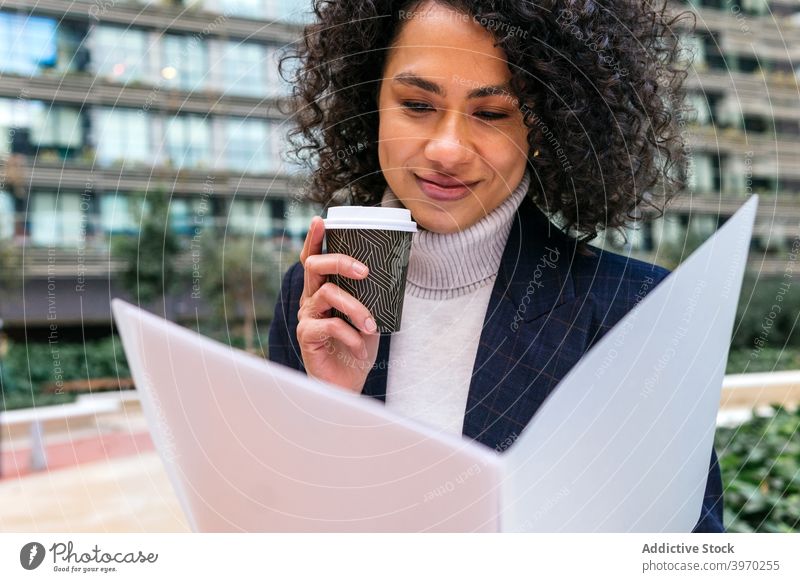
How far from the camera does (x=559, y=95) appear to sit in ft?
2.47

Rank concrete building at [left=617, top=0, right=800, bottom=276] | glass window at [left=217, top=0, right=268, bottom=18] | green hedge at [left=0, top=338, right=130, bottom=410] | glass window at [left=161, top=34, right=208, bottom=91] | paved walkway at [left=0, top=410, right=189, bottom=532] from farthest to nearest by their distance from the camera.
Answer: green hedge at [left=0, top=338, right=130, bottom=410] < paved walkway at [left=0, top=410, right=189, bottom=532] < glass window at [left=217, top=0, right=268, bottom=18] < concrete building at [left=617, top=0, right=800, bottom=276] < glass window at [left=161, top=34, right=208, bottom=91]

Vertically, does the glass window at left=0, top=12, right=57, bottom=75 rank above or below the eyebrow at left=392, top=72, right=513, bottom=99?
above

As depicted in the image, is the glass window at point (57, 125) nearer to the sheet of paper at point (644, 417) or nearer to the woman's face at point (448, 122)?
the woman's face at point (448, 122)

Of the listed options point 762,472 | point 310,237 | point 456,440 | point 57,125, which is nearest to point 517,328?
point 310,237

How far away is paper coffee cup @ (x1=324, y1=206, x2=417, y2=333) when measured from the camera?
0.64 meters

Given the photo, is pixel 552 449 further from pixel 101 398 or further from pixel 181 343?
pixel 101 398

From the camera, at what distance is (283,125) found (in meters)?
1.02

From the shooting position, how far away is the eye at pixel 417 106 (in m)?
0.73

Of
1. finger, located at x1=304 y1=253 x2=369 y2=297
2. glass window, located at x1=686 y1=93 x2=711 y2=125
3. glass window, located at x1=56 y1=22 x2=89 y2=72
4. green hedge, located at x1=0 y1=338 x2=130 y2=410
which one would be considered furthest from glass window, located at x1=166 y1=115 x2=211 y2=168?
finger, located at x1=304 y1=253 x2=369 y2=297

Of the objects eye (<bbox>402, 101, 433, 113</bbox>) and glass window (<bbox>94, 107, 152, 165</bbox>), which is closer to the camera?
eye (<bbox>402, 101, 433, 113</bbox>)

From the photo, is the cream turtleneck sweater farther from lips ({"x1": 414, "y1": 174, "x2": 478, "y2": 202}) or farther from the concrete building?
the concrete building

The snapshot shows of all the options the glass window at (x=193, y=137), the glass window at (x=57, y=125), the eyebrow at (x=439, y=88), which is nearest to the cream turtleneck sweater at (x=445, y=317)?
the eyebrow at (x=439, y=88)
